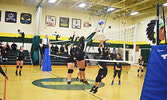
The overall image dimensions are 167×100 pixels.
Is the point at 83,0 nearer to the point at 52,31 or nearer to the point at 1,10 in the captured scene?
the point at 52,31

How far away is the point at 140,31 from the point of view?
21.9m

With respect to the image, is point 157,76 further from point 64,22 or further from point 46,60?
point 64,22

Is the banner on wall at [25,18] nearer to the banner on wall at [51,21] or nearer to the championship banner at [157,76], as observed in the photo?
the banner on wall at [51,21]

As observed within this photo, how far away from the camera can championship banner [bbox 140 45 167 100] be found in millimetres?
2658

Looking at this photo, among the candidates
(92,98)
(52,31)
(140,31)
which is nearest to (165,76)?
(92,98)

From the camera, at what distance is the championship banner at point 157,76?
8.72 feet

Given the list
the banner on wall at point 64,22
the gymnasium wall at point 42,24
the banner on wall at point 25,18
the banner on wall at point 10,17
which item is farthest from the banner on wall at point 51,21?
the banner on wall at point 10,17

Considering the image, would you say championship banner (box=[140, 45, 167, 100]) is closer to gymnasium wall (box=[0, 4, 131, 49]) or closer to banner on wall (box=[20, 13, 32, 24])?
gymnasium wall (box=[0, 4, 131, 49])

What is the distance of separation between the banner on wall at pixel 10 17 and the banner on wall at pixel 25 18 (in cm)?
71

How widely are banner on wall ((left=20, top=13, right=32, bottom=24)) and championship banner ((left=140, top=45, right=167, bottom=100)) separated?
17.5 m

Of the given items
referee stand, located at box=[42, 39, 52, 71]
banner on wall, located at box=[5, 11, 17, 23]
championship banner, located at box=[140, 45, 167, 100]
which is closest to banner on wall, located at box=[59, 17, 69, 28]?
banner on wall, located at box=[5, 11, 17, 23]

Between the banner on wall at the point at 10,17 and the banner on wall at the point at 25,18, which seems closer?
the banner on wall at the point at 10,17

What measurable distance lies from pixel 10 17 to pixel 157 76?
17873mm

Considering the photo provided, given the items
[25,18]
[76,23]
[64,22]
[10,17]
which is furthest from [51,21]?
[10,17]
